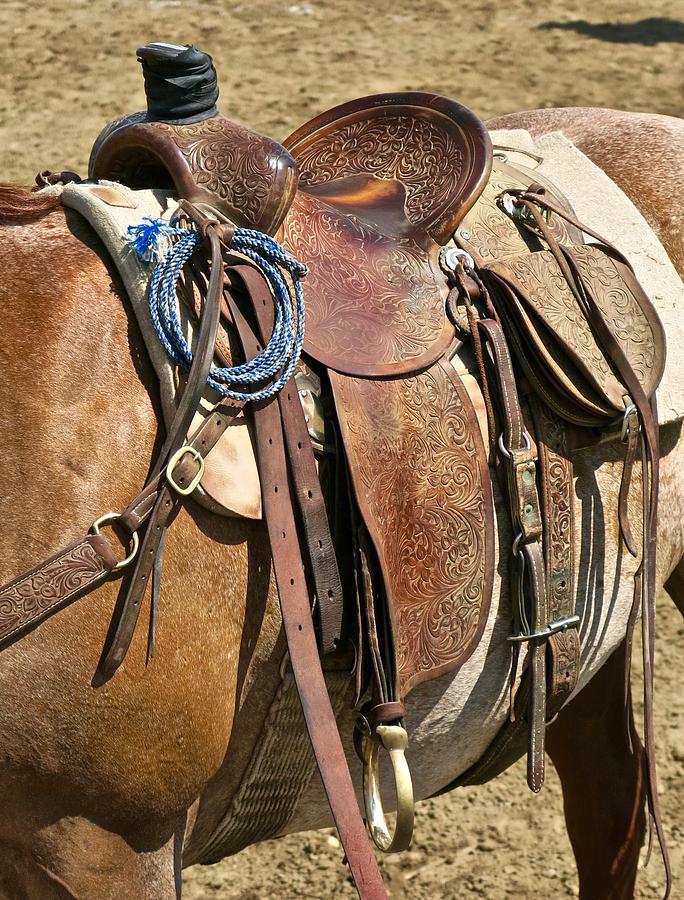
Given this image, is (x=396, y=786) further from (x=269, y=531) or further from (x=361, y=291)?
(x=361, y=291)

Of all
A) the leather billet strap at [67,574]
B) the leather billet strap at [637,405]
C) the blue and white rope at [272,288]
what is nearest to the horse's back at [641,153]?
the leather billet strap at [637,405]

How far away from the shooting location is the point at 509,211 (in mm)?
1782

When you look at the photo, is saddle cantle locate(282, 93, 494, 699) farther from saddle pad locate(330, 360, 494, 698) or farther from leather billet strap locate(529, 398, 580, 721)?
leather billet strap locate(529, 398, 580, 721)

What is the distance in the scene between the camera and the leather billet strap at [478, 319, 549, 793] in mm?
1569

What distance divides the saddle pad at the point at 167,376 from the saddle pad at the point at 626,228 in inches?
31.9

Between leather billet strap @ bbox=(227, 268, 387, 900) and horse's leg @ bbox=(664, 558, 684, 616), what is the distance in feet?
3.56

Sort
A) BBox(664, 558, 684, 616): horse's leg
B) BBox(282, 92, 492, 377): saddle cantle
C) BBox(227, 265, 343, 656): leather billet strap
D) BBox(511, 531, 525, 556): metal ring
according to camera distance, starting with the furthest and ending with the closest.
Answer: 1. BBox(664, 558, 684, 616): horse's leg
2. BBox(511, 531, 525, 556): metal ring
3. BBox(282, 92, 492, 377): saddle cantle
4. BBox(227, 265, 343, 656): leather billet strap

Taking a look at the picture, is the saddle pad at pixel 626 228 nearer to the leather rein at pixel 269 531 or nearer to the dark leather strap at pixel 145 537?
the leather rein at pixel 269 531

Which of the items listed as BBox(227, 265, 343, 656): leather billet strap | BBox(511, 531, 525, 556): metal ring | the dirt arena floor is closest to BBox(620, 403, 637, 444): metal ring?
BBox(511, 531, 525, 556): metal ring

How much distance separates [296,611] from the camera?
1.35 meters

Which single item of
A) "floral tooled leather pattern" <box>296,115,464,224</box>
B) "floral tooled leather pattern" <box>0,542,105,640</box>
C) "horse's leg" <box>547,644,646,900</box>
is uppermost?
"floral tooled leather pattern" <box>296,115,464,224</box>

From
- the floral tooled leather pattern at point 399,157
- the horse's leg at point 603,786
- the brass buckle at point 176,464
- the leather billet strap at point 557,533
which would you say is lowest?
the horse's leg at point 603,786

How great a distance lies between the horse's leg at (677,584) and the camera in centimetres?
221

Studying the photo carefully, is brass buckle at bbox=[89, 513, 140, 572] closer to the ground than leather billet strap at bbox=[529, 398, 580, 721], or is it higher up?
higher up
